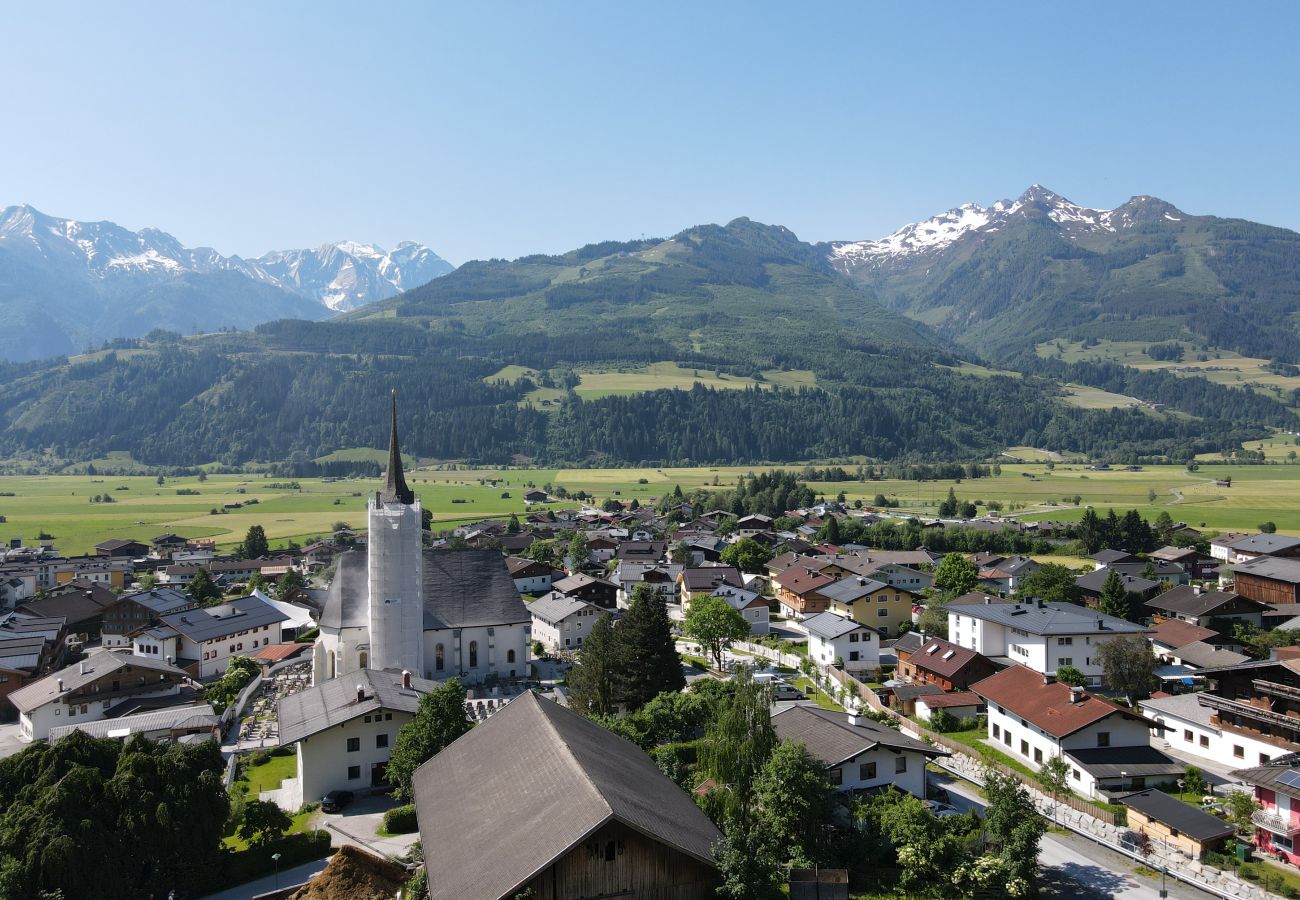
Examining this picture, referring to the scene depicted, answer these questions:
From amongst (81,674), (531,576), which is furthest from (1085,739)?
(531,576)

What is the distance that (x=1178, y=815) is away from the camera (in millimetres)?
26516

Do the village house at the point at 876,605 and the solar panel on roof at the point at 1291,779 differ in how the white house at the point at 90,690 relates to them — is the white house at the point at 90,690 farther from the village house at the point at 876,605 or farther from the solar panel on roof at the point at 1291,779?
the solar panel on roof at the point at 1291,779

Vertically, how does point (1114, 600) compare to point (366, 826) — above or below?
above

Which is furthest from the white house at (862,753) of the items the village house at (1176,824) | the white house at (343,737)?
the white house at (343,737)

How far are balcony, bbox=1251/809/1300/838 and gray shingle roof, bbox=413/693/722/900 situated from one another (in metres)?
17.1

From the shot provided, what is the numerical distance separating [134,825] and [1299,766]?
3390 cm

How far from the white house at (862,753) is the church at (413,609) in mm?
22673

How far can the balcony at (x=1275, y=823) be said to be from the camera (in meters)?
25.1

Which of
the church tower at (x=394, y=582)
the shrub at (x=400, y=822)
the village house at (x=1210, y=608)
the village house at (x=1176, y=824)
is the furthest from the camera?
the village house at (x=1210, y=608)

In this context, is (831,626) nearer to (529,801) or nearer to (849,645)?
(849,645)

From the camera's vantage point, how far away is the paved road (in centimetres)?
2320

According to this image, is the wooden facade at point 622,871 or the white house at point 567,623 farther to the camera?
the white house at point 567,623

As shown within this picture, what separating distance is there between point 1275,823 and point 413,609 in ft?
118

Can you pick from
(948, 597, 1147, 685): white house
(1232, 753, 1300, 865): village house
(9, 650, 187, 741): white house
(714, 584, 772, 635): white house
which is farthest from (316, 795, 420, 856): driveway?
(714, 584, 772, 635): white house
